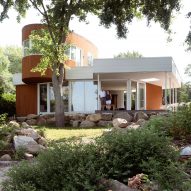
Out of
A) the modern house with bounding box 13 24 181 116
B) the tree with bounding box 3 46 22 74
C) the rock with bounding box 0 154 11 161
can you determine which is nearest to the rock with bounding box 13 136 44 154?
the rock with bounding box 0 154 11 161

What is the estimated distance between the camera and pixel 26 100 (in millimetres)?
31281

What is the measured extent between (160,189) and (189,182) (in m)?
0.39

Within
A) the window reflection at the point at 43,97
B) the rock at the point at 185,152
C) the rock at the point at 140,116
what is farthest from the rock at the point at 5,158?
the window reflection at the point at 43,97

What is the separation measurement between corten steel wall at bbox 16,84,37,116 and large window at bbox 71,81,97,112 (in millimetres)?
3620

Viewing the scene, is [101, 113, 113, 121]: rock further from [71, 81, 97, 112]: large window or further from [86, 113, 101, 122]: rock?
[71, 81, 97, 112]: large window

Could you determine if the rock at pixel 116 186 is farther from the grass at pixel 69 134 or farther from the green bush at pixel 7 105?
the green bush at pixel 7 105

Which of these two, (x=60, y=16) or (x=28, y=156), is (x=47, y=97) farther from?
(x=28, y=156)

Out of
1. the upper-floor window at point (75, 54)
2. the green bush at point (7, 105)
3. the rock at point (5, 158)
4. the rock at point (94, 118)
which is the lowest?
the rock at point (5, 158)

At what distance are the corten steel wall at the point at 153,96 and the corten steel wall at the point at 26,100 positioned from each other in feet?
27.7

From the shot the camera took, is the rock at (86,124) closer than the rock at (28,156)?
No

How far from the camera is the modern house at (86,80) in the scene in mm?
25375

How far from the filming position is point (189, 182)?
18.4 ft

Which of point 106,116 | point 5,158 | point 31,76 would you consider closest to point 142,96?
point 106,116

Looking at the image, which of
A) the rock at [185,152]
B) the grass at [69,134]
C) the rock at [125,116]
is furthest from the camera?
the rock at [125,116]
